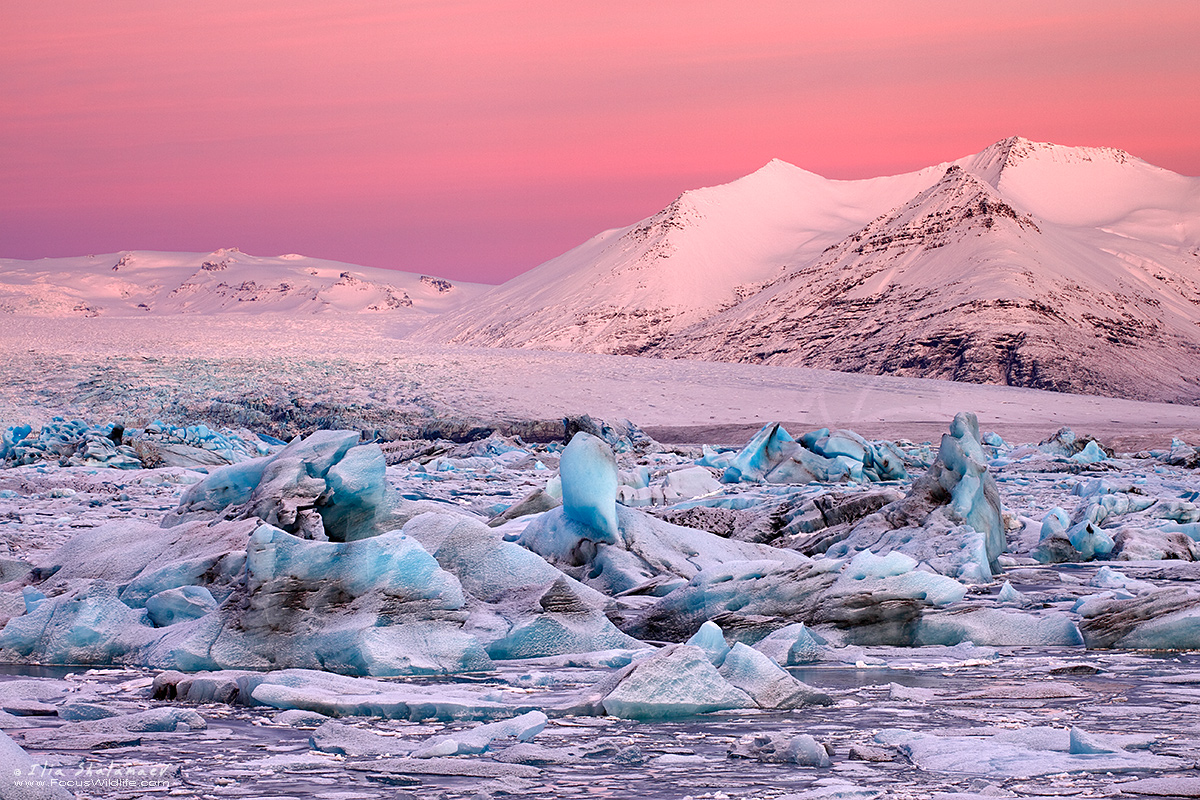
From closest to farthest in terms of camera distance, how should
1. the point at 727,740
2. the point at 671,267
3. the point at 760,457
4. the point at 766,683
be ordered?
the point at 727,740, the point at 766,683, the point at 760,457, the point at 671,267

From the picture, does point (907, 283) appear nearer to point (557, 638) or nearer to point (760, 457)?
point (760, 457)

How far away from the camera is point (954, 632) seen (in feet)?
19.9

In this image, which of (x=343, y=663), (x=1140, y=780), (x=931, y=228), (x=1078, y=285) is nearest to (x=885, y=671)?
(x=1140, y=780)

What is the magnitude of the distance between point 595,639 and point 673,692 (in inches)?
51.8

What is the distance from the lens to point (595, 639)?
566 centimetres

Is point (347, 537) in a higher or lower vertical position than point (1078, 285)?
lower

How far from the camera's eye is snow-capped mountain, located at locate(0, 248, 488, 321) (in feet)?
508

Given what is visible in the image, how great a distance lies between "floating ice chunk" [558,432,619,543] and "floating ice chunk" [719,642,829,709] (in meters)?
2.32

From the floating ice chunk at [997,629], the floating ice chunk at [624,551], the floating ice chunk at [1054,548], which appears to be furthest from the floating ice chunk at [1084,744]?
the floating ice chunk at [1054,548]

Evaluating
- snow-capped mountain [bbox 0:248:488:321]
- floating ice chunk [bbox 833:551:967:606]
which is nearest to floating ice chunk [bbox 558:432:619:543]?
floating ice chunk [bbox 833:551:967:606]

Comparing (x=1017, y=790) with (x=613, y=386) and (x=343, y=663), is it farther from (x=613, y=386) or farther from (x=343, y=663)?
(x=613, y=386)

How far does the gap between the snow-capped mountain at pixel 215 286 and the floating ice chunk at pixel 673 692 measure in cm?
14612

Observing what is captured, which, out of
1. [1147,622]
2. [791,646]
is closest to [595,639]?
[791,646]

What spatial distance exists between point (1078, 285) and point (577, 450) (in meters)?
67.9
